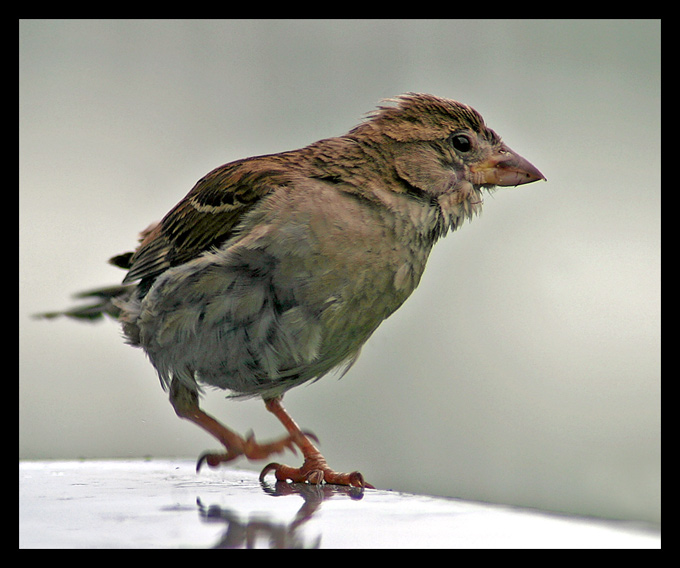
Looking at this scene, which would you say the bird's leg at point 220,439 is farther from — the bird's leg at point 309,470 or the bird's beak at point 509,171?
the bird's beak at point 509,171

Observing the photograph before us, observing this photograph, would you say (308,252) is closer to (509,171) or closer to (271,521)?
(509,171)

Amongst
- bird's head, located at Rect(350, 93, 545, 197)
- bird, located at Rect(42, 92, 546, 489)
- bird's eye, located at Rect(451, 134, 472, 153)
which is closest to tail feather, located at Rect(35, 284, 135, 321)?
bird, located at Rect(42, 92, 546, 489)

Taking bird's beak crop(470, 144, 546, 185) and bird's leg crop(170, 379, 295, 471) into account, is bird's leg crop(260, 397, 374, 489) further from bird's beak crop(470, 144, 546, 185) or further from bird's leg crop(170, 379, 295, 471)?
bird's beak crop(470, 144, 546, 185)

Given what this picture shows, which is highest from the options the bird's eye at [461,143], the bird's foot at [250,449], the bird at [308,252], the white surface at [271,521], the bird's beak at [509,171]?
the bird's eye at [461,143]

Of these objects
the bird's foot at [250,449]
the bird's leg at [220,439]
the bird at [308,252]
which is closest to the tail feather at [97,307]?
the bird at [308,252]

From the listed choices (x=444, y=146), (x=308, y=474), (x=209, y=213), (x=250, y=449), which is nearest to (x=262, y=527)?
(x=308, y=474)

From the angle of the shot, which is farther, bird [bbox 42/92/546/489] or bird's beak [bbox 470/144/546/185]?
bird's beak [bbox 470/144/546/185]

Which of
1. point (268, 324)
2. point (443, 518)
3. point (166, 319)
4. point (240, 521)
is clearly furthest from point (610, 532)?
point (166, 319)
